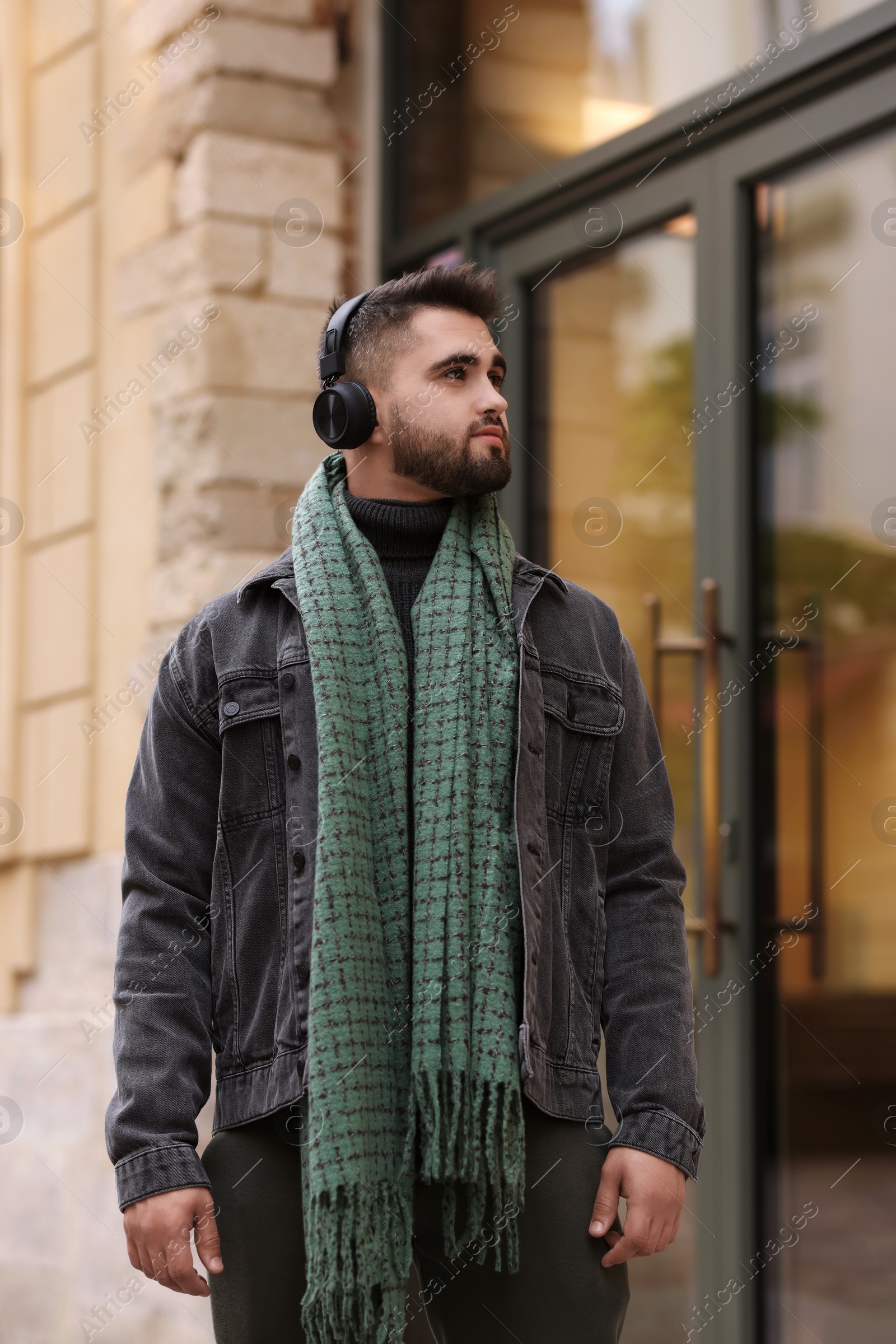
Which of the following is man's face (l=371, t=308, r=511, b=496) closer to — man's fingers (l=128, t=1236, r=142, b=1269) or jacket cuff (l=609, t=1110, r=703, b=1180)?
jacket cuff (l=609, t=1110, r=703, b=1180)

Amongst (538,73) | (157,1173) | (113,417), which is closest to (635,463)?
(538,73)

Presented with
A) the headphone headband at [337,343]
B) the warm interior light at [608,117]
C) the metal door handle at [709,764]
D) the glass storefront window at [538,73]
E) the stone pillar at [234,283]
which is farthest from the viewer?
the stone pillar at [234,283]

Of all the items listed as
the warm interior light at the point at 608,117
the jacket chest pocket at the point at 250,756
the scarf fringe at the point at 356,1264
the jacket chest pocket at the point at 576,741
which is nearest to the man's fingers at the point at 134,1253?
the scarf fringe at the point at 356,1264

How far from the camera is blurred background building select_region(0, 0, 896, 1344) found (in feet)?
10.3

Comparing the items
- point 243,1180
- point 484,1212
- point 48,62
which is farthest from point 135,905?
point 48,62

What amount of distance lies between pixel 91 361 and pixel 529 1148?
349cm

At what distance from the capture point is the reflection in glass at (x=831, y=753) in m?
3.06

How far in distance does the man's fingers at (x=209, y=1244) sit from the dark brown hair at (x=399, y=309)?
1.10 metres

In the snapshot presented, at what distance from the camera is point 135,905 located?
1923 mm

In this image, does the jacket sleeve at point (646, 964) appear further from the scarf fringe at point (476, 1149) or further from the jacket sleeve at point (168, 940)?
the jacket sleeve at point (168, 940)

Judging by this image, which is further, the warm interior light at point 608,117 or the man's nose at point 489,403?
the warm interior light at point 608,117

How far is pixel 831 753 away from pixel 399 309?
1.62 meters

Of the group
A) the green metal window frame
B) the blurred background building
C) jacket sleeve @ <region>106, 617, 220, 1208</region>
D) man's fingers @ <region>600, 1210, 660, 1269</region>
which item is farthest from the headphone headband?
the green metal window frame

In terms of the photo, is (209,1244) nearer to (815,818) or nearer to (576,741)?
(576,741)
